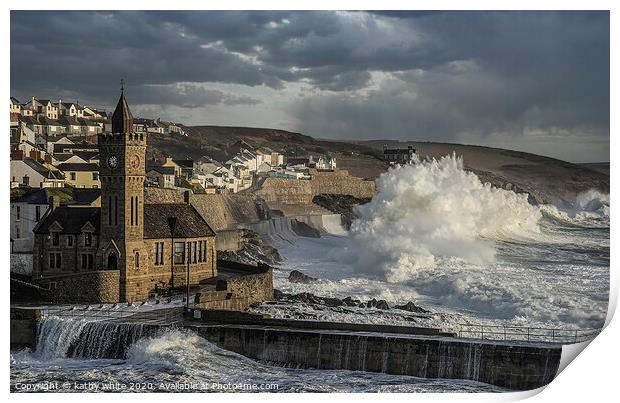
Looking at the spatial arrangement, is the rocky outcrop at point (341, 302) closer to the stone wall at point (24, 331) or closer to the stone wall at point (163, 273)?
the stone wall at point (163, 273)

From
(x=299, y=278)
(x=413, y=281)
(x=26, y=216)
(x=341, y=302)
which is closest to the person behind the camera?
(x=26, y=216)

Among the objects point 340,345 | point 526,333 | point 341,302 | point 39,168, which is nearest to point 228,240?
point 341,302

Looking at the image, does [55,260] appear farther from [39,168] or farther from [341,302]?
[341,302]

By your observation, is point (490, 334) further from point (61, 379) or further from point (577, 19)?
point (61, 379)

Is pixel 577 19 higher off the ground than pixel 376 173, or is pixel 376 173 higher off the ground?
pixel 577 19

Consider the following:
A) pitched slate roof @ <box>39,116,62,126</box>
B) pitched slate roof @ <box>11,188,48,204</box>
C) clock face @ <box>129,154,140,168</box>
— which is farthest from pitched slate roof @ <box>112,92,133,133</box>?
pitched slate roof @ <box>11,188,48,204</box>

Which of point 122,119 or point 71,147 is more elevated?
point 122,119
